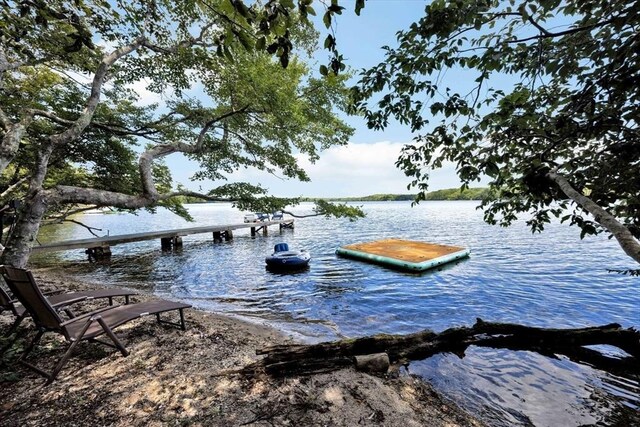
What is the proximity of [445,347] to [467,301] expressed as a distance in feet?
17.3

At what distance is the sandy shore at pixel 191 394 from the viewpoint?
2.77 metres

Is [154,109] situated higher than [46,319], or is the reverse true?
[154,109]

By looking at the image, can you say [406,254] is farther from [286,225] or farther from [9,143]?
[286,225]

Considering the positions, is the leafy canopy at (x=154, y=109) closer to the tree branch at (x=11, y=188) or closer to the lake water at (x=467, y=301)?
the tree branch at (x=11, y=188)

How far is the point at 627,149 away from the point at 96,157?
1441 centimetres

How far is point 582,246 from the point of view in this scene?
21.3 metres

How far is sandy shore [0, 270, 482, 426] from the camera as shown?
109 inches

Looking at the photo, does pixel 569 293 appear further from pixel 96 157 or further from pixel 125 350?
pixel 96 157

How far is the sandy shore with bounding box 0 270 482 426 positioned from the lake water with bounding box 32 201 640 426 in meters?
1.58

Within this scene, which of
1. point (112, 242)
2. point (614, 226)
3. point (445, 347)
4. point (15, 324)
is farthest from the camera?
point (112, 242)

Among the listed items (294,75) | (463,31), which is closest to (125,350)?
(463,31)

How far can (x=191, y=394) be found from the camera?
10.4 feet

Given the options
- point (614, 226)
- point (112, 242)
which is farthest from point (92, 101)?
point (112, 242)

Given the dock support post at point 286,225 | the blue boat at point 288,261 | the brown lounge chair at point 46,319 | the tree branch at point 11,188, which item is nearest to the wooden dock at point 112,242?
the tree branch at point 11,188
